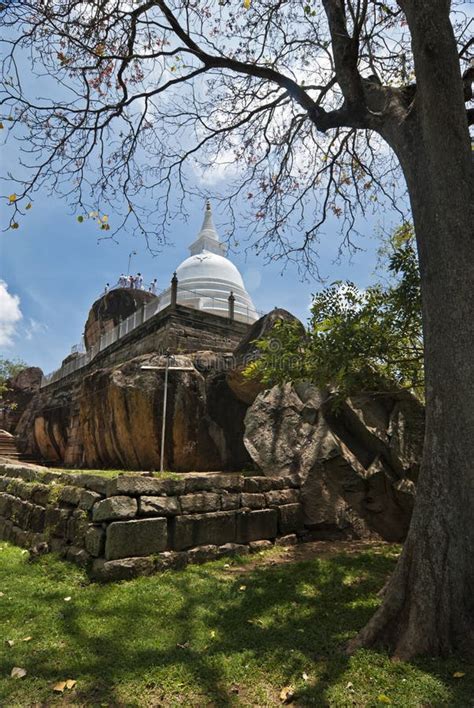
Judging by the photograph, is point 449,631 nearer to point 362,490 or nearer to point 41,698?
point 41,698

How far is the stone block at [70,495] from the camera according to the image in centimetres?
598

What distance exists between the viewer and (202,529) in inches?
240

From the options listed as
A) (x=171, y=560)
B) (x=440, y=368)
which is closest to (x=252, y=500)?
(x=171, y=560)

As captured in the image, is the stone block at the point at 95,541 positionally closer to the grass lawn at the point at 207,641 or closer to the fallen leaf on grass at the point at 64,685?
the grass lawn at the point at 207,641

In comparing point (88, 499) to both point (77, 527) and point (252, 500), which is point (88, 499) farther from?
point (252, 500)

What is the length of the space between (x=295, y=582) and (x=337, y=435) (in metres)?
3.08

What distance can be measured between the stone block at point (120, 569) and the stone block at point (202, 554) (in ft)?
2.01

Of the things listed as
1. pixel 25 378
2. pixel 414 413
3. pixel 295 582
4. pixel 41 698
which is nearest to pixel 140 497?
pixel 295 582

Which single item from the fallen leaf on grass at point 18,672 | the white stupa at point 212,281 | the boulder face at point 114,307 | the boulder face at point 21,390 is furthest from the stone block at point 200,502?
the boulder face at point 21,390

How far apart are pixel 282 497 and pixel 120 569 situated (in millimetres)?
2811

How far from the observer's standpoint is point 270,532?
6.86 m

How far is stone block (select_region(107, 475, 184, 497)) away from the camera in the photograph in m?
5.43

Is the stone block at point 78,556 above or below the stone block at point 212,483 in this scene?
below

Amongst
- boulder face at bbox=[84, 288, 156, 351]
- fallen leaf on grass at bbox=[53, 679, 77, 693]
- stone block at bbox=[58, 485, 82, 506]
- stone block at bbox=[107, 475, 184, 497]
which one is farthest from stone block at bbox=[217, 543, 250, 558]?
boulder face at bbox=[84, 288, 156, 351]
